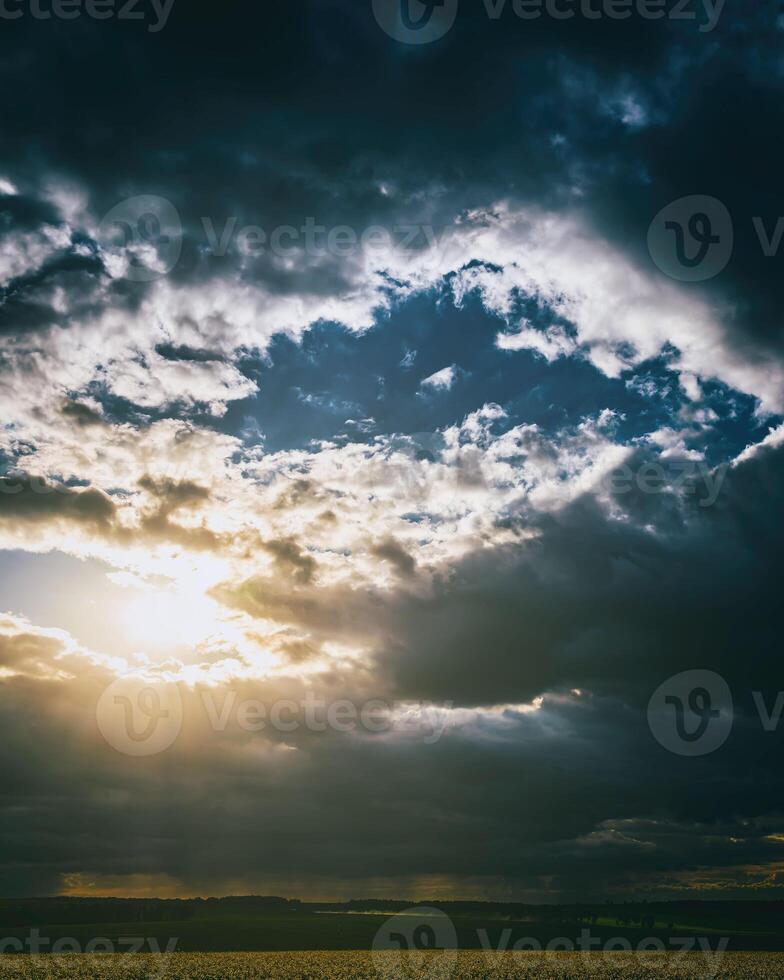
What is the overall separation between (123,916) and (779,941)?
14880cm

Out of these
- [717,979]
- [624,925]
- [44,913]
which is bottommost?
[624,925]

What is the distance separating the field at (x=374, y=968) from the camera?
58.8m

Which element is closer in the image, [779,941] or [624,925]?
[779,941]

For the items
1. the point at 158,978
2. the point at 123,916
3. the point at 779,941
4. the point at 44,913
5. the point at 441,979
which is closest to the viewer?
the point at 158,978

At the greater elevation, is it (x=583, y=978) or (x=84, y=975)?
(x=84, y=975)

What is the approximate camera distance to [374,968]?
226 feet

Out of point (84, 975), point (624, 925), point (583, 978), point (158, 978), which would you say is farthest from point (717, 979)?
point (624, 925)

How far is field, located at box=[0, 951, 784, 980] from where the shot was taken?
58.8 metres

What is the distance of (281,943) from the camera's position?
377 feet

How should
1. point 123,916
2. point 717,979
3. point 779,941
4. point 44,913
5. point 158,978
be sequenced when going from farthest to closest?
point 44,913 < point 123,916 < point 779,941 < point 717,979 < point 158,978

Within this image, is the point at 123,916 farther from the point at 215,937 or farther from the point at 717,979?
the point at 717,979

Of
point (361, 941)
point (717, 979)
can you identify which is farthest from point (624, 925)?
point (717, 979)

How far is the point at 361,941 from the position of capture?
397 feet

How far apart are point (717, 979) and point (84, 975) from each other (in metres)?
56.4
